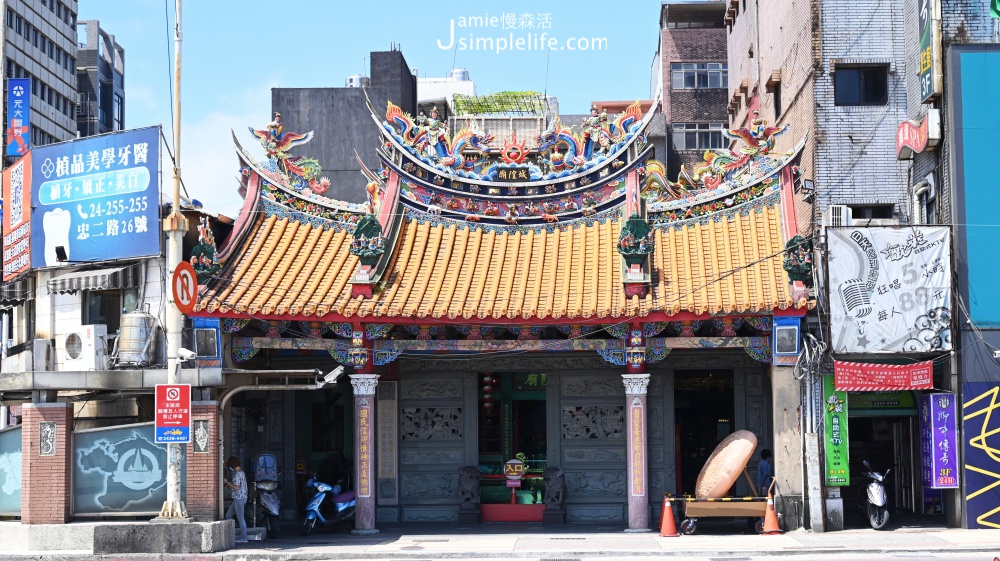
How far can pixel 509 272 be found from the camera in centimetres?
2483

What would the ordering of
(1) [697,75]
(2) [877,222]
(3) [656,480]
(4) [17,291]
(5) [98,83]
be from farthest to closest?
(5) [98,83], (1) [697,75], (4) [17,291], (3) [656,480], (2) [877,222]

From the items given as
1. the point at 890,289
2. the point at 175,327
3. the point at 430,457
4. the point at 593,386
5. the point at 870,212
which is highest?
the point at 870,212

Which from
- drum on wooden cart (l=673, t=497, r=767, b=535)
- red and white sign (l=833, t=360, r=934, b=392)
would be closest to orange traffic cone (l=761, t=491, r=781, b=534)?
drum on wooden cart (l=673, t=497, r=767, b=535)

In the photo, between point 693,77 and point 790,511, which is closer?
point 790,511

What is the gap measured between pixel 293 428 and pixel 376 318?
525cm

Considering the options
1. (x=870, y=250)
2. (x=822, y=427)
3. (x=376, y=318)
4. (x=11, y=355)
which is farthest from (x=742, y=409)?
(x=11, y=355)

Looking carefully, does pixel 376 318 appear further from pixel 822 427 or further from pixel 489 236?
pixel 822 427

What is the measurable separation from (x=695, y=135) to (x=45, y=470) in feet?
112

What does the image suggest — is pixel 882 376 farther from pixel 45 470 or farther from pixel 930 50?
pixel 45 470

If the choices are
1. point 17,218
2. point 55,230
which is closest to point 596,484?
point 55,230

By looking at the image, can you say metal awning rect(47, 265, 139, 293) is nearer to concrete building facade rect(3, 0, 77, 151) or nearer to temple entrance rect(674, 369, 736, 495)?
temple entrance rect(674, 369, 736, 495)

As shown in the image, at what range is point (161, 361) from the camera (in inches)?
950

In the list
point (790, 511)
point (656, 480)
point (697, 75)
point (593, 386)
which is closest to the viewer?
point (790, 511)

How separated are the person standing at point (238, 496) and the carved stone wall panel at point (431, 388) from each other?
4650 mm
